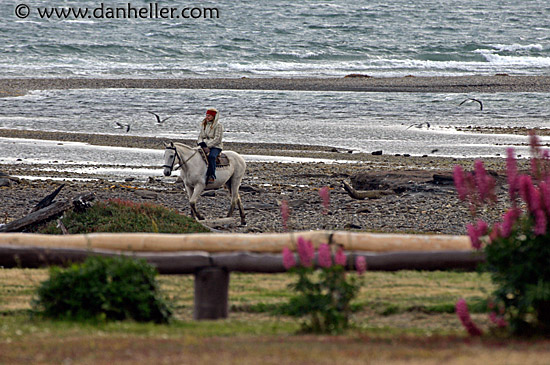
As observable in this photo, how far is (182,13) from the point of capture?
9400 cm

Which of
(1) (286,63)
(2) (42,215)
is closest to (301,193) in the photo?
(2) (42,215)

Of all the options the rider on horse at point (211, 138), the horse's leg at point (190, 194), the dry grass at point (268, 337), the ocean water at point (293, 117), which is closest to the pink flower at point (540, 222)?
the dry grass at point (268, 337)

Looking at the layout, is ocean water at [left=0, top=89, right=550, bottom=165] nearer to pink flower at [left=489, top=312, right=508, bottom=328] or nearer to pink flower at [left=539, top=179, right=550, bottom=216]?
pink flower at [left=489, top=312, right=508, bottom=328]

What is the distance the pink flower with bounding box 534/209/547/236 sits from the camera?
6.19 meters

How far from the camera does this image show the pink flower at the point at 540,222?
20.3 ft

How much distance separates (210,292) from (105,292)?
951 mm

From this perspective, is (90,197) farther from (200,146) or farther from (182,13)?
(182,13)

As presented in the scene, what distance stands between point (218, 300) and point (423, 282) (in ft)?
8.91

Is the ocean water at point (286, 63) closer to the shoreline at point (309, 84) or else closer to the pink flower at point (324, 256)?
the shoreline at point (309, 84)

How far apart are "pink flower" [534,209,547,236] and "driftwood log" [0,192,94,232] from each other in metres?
8.49

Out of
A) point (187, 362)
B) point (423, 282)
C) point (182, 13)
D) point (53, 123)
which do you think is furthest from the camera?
point (182, 13)


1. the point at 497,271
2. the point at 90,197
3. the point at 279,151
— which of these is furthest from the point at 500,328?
the point at 279,151

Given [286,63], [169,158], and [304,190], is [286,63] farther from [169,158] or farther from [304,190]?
[169,158]

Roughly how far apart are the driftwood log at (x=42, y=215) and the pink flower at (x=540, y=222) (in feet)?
27.9
